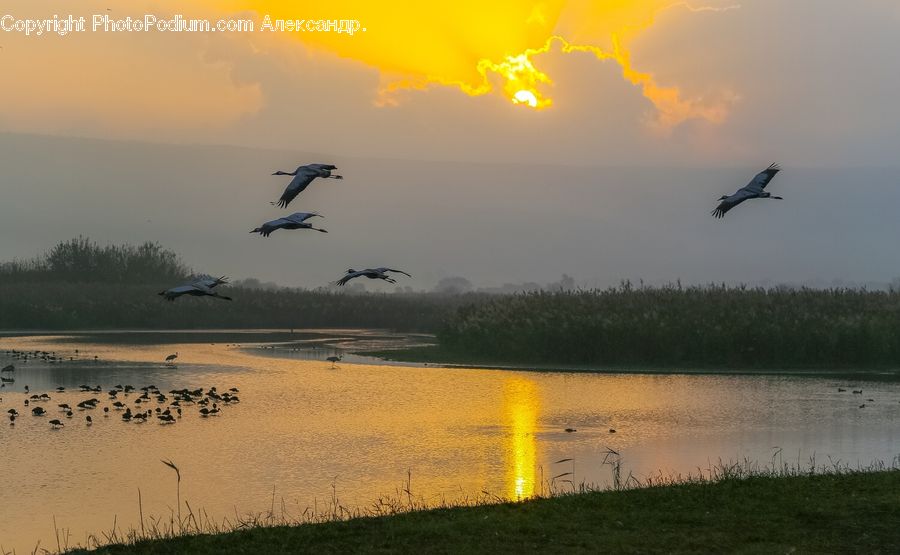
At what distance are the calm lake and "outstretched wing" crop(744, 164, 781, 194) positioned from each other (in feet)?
17.4

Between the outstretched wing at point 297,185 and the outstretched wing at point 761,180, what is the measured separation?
702 cm

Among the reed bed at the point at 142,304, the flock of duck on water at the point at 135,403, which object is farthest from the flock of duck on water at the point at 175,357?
the reed bed at the point at 142,304

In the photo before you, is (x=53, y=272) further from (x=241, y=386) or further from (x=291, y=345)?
(x=241, y=386)

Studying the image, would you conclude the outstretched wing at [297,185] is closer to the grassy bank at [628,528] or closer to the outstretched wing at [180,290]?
the outstretched wing at [180,290]

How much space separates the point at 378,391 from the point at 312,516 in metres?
16.9

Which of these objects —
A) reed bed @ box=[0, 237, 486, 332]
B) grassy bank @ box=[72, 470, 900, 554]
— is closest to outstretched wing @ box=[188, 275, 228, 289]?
grassy bank @ box=[72, 470, 900, 554]

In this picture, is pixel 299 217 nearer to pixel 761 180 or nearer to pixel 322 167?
pixel 322 167

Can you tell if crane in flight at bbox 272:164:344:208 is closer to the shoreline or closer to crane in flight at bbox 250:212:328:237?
crane in flight at bbox 250:212:328:237

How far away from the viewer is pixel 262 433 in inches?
937

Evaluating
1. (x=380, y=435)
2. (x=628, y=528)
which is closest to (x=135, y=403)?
(x=380, y=435)

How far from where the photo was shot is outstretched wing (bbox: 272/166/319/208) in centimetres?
1525

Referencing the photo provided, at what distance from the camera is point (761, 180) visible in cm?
1750

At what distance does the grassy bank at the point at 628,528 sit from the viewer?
12.7 m

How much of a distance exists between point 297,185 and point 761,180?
24.7ft
